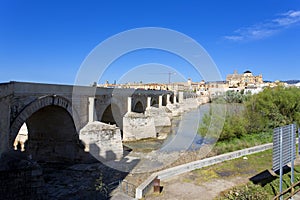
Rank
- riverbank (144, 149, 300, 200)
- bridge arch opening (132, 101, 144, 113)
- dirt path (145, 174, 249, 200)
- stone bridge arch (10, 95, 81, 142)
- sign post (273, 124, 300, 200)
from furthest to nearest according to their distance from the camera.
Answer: bridge arch opening (132, 101, 144, 113), stone bridge arch (10, 95, 81, 142), riverbank (144, 149, 300, 200), dirt path (145, 174, 249, 200), sign post (273, 124, 300, 200)

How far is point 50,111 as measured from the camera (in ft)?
Answer: 38.2

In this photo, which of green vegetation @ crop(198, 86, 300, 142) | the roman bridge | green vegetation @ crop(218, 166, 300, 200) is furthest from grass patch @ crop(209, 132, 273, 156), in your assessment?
the roman bridge

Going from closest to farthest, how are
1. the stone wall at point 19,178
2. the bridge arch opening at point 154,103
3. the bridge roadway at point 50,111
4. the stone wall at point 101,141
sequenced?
the stone wall at point 19,178, the bridge roadway at point 50,111, the stone wall at point 101,141, the bridge arch opening at point 154,103

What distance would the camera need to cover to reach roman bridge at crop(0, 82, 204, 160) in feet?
25.0

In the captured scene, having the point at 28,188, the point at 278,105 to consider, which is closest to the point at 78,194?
the point at 28,188

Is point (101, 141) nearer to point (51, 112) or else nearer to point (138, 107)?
point (51, 112)

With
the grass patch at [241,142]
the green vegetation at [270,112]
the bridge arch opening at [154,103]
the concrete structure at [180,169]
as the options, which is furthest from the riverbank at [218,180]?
the bridge arch opening at [154,103]

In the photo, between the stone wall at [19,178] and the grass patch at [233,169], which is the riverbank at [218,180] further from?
the stone wall at [19,178]

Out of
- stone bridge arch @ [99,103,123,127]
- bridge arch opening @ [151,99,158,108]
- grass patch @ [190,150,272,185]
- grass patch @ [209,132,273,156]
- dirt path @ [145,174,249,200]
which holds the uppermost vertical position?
bridge arch opening @ [151,99,158,108]

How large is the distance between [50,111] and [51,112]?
81mm

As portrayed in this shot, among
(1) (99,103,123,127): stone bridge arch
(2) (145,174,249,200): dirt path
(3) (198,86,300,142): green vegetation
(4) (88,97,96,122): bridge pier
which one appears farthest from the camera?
(1) (99,103,123,127): stone bridge arch

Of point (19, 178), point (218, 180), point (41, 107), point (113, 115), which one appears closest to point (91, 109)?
point (41, 107)

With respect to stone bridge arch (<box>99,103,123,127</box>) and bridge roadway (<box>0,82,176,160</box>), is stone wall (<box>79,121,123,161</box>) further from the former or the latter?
stone bridge arch (<box>99,103,123,127</box>)

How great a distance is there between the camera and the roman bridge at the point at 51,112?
761 centimetres
